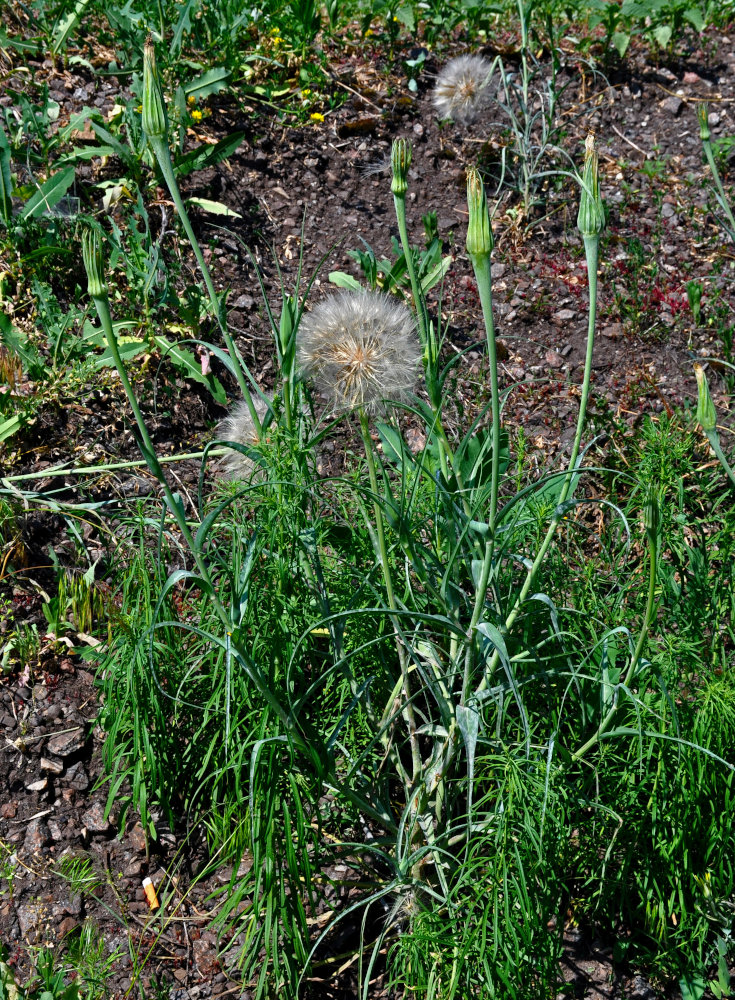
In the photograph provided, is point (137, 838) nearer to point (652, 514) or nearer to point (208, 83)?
point (652, 514)

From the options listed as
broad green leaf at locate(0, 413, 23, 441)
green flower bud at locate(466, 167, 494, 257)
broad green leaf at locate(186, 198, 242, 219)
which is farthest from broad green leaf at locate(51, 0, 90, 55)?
green flower bud at locate(466, 167, 494, 257)

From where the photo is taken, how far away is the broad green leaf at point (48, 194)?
380 centimetres

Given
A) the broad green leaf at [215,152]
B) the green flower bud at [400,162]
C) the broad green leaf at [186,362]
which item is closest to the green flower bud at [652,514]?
the green flower bud at [400,162]

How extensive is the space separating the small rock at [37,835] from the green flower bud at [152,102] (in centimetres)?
178

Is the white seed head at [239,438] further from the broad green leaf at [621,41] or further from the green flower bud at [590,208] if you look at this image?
the broad green leaf at [621,41]

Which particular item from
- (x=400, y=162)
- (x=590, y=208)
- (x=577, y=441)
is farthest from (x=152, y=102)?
(x=577, y=441)

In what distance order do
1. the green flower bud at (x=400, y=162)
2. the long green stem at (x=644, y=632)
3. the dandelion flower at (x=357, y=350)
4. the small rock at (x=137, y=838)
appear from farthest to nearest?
the dandelion flower at (x=357, y=350)
the small rock at (x=137, y=838)
the green flower bud at (x=400, y=162)
the long green stem at (x=644, y=632)

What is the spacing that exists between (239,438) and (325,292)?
1162 mm

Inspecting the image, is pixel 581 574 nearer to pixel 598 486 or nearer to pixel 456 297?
pixel 598 486

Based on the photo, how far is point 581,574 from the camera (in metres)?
2.76

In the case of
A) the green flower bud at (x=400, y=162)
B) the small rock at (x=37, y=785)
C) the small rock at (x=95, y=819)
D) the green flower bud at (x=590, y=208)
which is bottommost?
the small rock at (x=95, y=819)

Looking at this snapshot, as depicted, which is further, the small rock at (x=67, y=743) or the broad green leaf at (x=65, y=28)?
the broad green leaf at (x=65, y=28)

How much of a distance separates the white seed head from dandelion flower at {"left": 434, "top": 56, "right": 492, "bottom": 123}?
2069 mm

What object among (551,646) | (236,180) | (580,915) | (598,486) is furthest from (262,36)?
(580,915)
